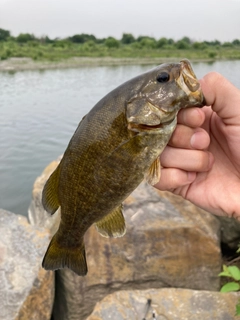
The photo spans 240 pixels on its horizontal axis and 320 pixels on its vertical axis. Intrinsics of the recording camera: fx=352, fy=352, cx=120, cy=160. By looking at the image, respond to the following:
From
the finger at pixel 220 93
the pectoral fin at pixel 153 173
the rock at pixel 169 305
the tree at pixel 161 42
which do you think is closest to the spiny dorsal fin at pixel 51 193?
the pectoral fin at pixel 153 173

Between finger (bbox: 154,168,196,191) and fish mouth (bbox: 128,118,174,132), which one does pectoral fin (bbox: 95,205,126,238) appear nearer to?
finger (bbox: 154,168,196,191)

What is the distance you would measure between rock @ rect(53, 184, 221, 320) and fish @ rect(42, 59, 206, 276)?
79.7 inches

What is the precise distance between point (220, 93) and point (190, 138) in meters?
0.32

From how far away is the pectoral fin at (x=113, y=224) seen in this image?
2.20 meters

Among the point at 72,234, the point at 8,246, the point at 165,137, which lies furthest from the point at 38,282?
the point at 165,137

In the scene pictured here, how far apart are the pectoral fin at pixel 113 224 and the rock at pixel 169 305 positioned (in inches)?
57.1

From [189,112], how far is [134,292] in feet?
7.24

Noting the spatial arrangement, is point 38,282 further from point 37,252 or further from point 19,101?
point 19,101

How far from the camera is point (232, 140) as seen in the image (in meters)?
2.32

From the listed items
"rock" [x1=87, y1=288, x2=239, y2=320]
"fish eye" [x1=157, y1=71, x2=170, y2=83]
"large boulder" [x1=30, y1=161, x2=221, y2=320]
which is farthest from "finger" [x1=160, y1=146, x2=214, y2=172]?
"large boulder" [x1=30, y1=161, x2=221, y2=320]

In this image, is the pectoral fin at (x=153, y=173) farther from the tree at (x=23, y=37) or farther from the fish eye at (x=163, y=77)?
the tree at (x=23, y=37)

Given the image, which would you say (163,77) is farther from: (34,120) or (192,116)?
(34,120)

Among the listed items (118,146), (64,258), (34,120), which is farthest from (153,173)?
(34,120)

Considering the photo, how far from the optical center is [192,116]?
1.99 meters
